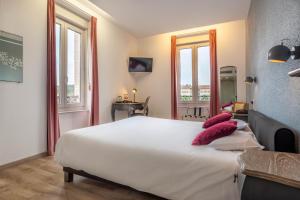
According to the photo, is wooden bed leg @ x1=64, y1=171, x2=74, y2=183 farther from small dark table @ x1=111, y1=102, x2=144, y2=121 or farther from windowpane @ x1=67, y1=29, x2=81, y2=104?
small dark table @ x1=111, y1=102, x2=144, y2=121

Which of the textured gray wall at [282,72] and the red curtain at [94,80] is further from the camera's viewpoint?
the red curtain at [94,80]

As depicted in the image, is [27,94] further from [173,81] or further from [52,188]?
[173,81]

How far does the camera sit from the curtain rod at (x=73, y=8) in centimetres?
363

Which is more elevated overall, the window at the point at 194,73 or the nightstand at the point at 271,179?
the window at the point at 194,73

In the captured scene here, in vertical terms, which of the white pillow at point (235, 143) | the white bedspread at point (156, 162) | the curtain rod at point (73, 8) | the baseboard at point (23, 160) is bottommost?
the baseboard at point (23, 160)

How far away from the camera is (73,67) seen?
13.6 ft

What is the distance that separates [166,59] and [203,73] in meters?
1.15

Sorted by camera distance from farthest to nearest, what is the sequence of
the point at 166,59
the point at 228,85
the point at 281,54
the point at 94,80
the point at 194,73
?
the point at 166,59
the point at 194,73
the point at 228,85
the point at 94,80
the point at 281,54

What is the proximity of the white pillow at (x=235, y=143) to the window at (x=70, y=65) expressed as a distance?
310 cm

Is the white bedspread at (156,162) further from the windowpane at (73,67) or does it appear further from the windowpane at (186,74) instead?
the windowpane at (186,74)

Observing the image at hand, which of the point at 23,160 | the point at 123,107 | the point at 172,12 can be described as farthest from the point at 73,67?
the point at 172,12

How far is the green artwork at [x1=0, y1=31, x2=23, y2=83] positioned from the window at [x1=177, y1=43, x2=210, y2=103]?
3.89 metres

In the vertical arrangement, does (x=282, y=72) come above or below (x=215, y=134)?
above

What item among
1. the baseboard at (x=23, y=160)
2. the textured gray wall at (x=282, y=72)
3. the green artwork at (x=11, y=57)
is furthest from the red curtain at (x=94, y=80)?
the textured gray wall at (x=282, y=72)
